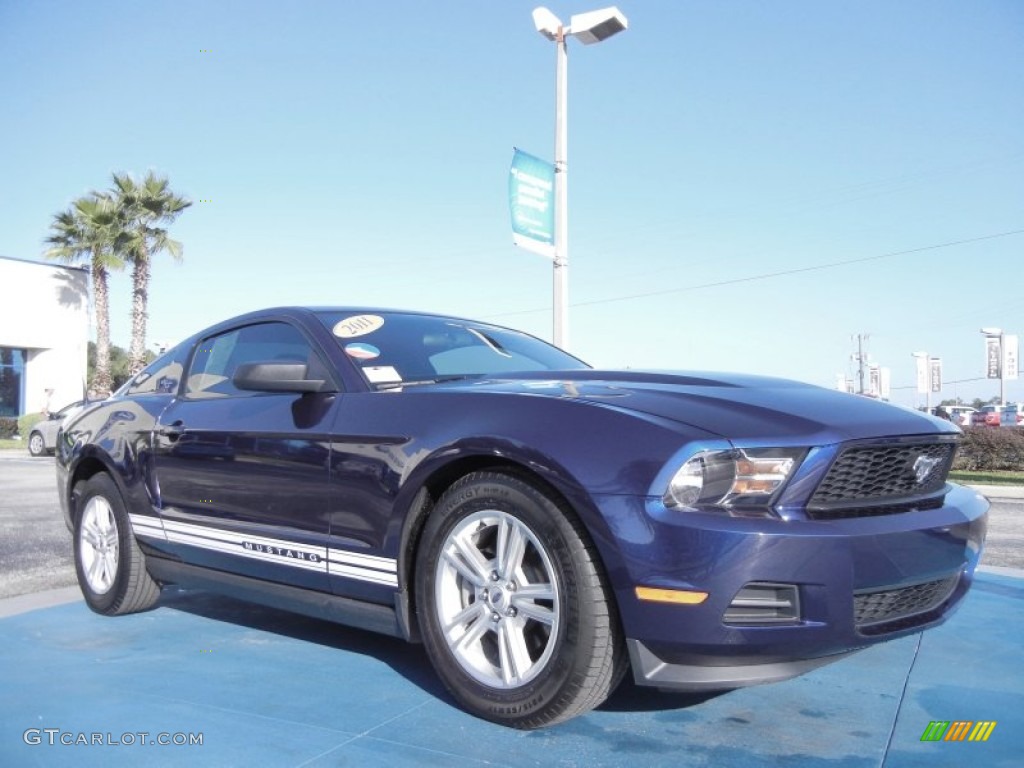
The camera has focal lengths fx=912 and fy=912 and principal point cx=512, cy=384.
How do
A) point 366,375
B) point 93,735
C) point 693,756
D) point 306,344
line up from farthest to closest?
point 306,344 → point 366,375 → point 93,735 → point 693,756

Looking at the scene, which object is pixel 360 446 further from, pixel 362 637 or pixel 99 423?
pixel 99 423

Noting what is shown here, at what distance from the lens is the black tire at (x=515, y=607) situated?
2.56 meters

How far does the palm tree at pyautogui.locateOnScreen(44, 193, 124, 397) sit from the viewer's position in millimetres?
29234

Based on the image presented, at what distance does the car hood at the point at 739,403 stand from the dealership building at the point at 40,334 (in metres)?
29.3

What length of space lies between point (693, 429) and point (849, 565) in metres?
0.54

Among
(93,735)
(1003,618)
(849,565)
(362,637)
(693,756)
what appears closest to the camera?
(849,565)

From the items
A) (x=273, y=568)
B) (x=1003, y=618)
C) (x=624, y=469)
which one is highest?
(x=624, y=469)

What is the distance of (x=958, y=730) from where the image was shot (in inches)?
111

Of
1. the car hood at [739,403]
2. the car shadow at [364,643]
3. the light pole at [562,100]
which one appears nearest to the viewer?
the car hood at [739,403]

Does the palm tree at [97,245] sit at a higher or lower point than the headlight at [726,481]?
higher

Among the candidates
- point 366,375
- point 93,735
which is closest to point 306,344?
point 366,375

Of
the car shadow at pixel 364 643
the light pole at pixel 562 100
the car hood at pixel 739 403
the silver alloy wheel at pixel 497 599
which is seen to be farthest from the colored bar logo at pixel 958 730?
the light pole at pixel 562 100

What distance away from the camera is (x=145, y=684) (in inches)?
129

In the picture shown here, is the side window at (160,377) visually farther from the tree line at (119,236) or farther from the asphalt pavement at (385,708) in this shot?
the tree line at (119,236)
